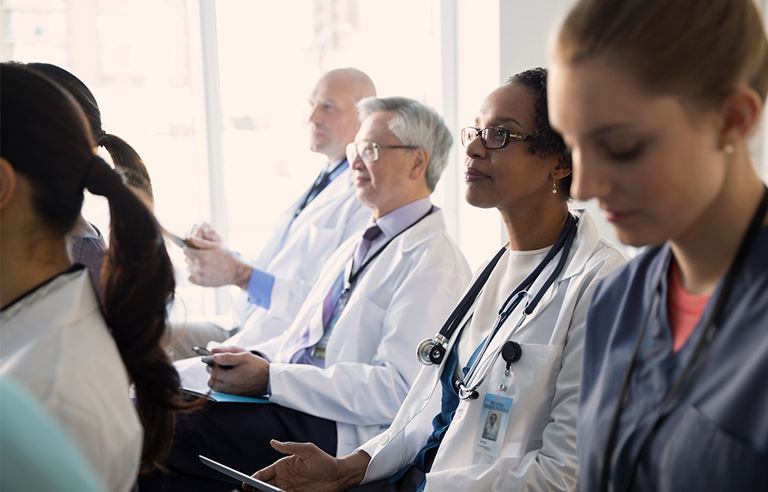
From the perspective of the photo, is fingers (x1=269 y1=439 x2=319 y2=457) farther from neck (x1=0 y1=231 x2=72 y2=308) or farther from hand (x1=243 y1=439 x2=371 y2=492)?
neck (x1=0 y1=231 x2=72 y2=308)

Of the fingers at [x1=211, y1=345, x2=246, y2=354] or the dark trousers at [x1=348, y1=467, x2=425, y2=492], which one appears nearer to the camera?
the dark trousers at [x1=348, y1=467, x2=425, y2=492]

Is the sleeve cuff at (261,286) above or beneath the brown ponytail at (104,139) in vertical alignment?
beneath

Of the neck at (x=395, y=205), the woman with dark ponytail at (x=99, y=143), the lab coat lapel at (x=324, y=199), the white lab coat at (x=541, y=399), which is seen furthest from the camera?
the lab coat lapel at (x=324, y=199)

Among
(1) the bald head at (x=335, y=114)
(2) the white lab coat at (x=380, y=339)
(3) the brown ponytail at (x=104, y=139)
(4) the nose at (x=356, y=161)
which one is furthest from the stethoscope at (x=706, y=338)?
(1) the bald head at (x=335, y=114)

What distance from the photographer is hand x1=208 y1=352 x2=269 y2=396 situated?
2350 mm

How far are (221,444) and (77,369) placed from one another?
1.26 meters

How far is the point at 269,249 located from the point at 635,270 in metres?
2.57

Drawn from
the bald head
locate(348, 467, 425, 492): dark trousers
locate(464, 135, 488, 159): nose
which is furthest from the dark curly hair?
the bald head

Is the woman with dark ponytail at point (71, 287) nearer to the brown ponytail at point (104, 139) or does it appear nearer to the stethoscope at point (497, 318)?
the stethoscope at point (497, 318)

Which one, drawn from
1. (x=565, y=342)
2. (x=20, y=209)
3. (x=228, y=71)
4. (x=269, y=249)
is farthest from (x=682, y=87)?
(x=228, y=71)

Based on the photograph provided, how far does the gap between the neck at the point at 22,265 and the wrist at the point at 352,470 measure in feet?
3.18

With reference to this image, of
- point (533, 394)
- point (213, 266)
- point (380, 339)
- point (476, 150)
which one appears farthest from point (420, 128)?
point (533, 394)

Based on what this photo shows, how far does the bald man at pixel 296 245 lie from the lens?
3.16m

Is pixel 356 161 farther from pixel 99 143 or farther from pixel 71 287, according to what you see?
pixel 71 287
